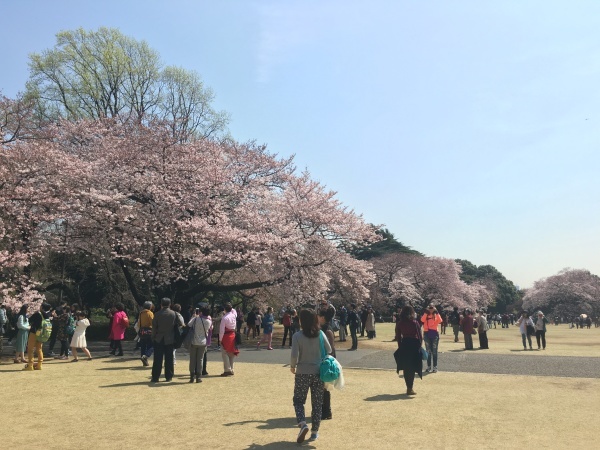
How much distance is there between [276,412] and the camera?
7238mm

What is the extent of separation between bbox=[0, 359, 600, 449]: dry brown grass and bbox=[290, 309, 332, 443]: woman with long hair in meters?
0.36

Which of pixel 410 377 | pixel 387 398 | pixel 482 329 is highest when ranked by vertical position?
pixel 482 329

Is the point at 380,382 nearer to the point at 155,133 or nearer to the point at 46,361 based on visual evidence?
the point at 46,361

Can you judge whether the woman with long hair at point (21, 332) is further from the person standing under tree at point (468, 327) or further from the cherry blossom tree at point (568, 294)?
the cherry blossom tree at point (568, 294)

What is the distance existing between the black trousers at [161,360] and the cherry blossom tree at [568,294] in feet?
225

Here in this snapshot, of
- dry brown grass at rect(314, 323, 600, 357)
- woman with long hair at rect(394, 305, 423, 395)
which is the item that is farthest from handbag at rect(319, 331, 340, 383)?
dry brown grass at rect(314, 323, 600, 357)

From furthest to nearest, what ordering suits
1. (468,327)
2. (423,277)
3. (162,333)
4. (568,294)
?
(568,294), (423,277), (468,327), (162,333)

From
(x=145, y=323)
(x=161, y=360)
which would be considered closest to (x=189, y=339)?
(x=161, y=360)

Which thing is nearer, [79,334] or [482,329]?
[79,334]

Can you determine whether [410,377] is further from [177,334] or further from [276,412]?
[177,334]

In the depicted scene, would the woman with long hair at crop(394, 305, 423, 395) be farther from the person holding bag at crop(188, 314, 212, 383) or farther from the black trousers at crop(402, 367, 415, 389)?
the person holding bag at crop(188, 314, 212, 383)

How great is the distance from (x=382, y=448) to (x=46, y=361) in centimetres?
1178

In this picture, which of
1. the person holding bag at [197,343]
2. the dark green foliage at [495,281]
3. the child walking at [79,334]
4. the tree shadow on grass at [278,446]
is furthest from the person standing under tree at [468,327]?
the dark green foliage at [495,281]

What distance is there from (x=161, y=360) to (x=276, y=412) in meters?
3.70
